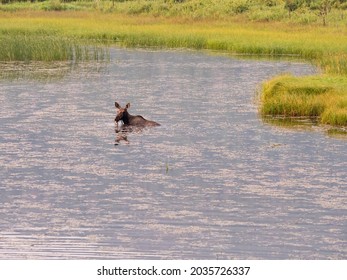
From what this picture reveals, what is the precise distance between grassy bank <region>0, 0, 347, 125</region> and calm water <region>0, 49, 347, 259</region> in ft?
5.57

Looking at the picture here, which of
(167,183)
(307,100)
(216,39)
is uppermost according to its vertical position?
(307,100)

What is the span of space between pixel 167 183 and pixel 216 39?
106 ft

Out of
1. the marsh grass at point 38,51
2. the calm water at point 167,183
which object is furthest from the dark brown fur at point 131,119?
the marsh grass at point 38,51

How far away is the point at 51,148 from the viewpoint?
2059 cm

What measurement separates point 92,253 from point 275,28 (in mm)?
43447

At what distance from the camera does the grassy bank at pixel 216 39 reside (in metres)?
26.4

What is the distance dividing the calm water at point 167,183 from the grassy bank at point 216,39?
5.57 feet

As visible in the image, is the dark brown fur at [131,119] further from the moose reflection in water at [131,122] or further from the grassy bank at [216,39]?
the grassy bank at [216,39]

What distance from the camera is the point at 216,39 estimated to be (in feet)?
159

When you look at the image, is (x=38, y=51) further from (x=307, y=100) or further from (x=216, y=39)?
(x=307, y=100)

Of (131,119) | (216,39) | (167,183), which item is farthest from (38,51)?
(167,183)

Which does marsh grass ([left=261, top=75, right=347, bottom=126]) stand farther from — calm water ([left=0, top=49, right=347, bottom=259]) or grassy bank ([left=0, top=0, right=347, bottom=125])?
calm water ([left=0, top=49, right=347, bottom=259])

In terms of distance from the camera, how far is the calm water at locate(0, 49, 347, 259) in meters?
13.3

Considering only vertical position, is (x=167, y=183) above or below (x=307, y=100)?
below
